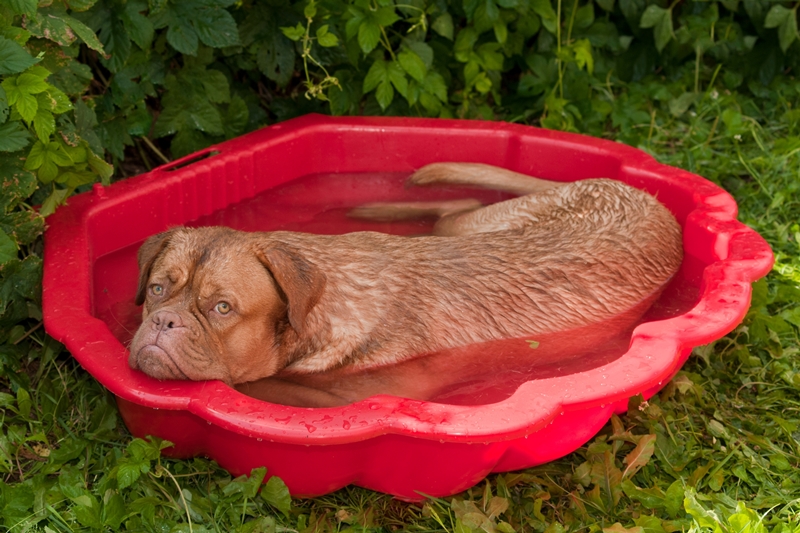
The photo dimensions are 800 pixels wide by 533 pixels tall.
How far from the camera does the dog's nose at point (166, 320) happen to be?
3.65 meters

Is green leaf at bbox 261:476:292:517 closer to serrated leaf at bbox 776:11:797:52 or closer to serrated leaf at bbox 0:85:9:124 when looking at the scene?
serrated leaf at bbox 0:85:9:124

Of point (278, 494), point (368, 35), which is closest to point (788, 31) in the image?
point (368, 35)

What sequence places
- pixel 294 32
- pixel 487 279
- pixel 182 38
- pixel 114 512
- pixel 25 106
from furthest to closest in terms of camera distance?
pixel 294 32, pixel 182 38, pixel 487 279, pixel 25 106, pixel 114 512

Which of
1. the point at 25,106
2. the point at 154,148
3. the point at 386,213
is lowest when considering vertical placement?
the point at 386,213

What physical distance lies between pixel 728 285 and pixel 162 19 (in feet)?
12.3

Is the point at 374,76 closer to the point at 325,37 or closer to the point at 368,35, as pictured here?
the point at 368,35

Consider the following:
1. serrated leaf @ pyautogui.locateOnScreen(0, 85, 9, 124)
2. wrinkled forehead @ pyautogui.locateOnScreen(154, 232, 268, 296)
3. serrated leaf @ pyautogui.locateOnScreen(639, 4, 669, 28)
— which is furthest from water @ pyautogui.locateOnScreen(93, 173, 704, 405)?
serrated leaf @ pyautogui.locateOnScreen(639, 4, 669, 28)

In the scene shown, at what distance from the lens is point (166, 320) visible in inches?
144

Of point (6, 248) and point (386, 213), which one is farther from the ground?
point (6, 248)

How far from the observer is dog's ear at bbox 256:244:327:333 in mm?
3902

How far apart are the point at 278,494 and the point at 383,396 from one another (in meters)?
0.68

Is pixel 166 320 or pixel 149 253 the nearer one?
pixel 166 320

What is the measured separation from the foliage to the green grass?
0.4 inches

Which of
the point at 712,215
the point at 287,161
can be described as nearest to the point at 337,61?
the point at 287,161
